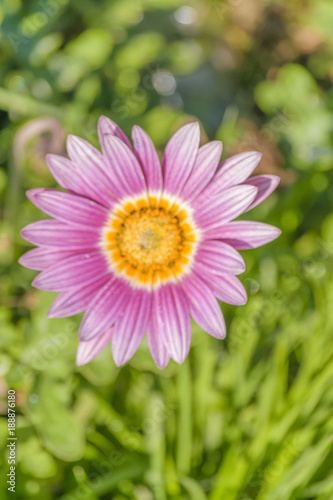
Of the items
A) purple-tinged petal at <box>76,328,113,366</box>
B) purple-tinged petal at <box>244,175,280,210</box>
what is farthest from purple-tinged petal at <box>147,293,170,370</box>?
purple-tinged petal at <box>244,175,280,210</box>

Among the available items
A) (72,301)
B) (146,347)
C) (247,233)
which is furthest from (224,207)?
(146,347)

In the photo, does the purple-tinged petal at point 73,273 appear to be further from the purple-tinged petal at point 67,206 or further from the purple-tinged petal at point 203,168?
the purple-tinged petal at point 203,168

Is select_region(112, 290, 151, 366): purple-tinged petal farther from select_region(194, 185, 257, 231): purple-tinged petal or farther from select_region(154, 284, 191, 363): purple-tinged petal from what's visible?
select_region(194, 185, 257, 231): purple-tinged petal

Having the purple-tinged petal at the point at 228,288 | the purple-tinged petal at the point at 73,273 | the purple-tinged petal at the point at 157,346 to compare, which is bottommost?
the purple-tinged petal at the point at 157,346

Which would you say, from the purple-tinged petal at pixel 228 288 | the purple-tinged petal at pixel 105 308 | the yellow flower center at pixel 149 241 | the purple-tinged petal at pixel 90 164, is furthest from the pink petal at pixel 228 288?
the purple-tinged petal at pixel 90 164

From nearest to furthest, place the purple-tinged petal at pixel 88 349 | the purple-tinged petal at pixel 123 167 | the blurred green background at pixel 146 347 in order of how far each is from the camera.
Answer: the purple-tinged petal at pixel 123 167, the purple-tinged petal at pixel 88 349, the blurred green background at pixel 146 347

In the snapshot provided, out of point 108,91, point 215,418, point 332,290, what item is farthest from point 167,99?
point 215,418

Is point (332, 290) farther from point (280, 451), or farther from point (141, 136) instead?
point (141, 136)

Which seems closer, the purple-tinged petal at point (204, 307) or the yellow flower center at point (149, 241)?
the purple-tinged petal at point (204, 307)
